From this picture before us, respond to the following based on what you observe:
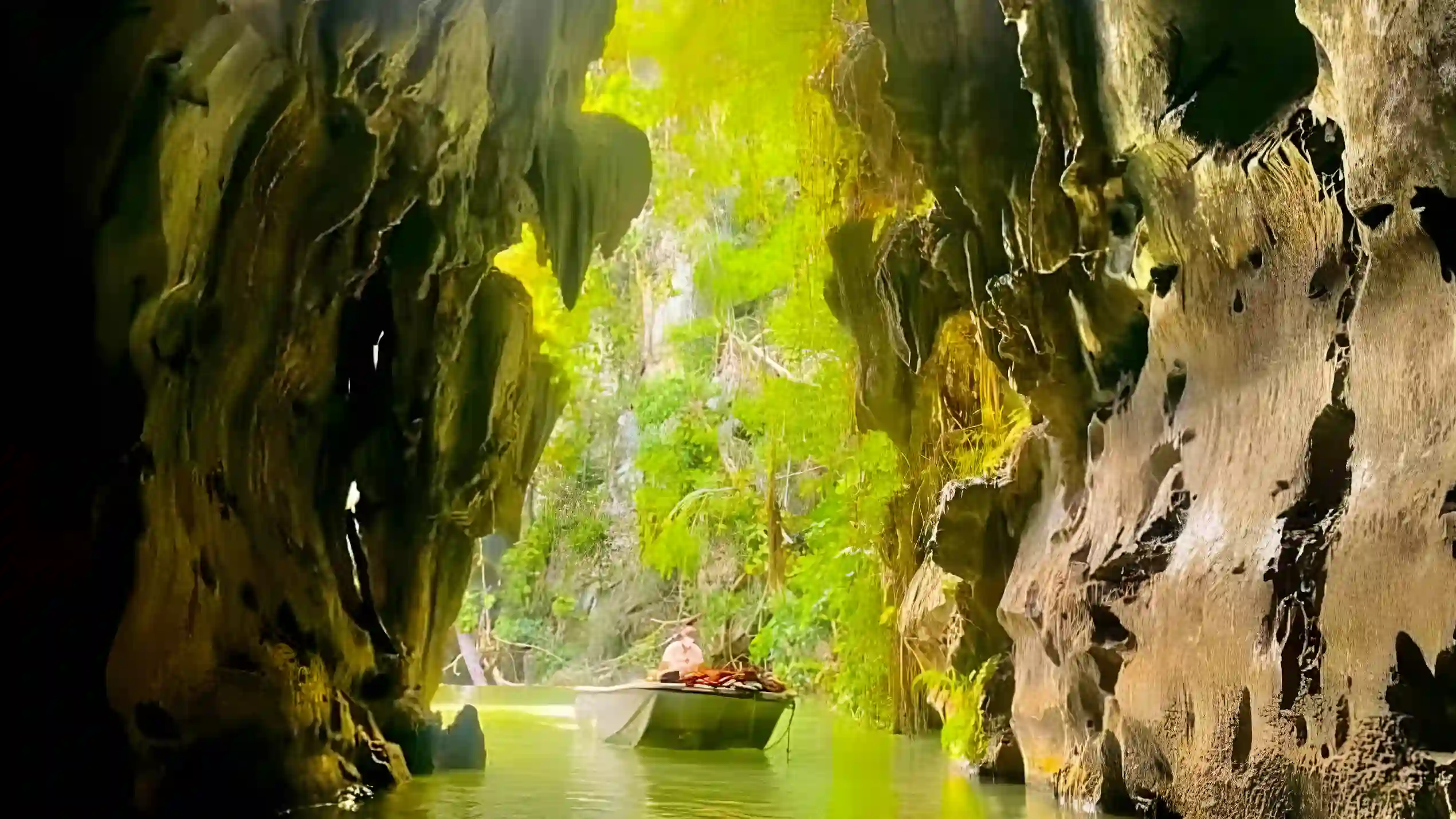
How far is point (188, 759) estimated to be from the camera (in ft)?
23.6

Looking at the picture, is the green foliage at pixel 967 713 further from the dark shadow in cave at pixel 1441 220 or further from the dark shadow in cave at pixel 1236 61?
the dark shadow in cave at pixel 1441 220

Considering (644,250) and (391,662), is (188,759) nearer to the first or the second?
(391,662)

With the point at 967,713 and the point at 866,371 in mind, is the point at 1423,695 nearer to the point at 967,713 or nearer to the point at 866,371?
the point at 967,713

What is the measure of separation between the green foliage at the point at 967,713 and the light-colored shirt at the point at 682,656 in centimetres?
417

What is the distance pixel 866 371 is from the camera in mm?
14906

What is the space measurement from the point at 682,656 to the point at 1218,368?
10.5 metres

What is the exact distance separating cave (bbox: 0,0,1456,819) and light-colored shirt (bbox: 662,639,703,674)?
2.17 m

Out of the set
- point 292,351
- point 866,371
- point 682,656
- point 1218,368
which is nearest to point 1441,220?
point 1218,368

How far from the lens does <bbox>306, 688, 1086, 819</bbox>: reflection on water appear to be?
8.55m

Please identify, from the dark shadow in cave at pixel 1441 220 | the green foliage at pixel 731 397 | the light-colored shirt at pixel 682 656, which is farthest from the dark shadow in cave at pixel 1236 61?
the light-colored shirt at pixel 682 656

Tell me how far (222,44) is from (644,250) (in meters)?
20.9

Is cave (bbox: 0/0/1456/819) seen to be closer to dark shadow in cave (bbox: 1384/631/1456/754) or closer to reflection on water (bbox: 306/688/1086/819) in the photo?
dark shadow in cave (bbox: 1384/631/1456/754)

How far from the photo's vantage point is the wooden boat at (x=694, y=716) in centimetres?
1356

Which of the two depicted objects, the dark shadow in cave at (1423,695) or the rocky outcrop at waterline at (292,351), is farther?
the rocky outcrop at waterline at (292,351)
